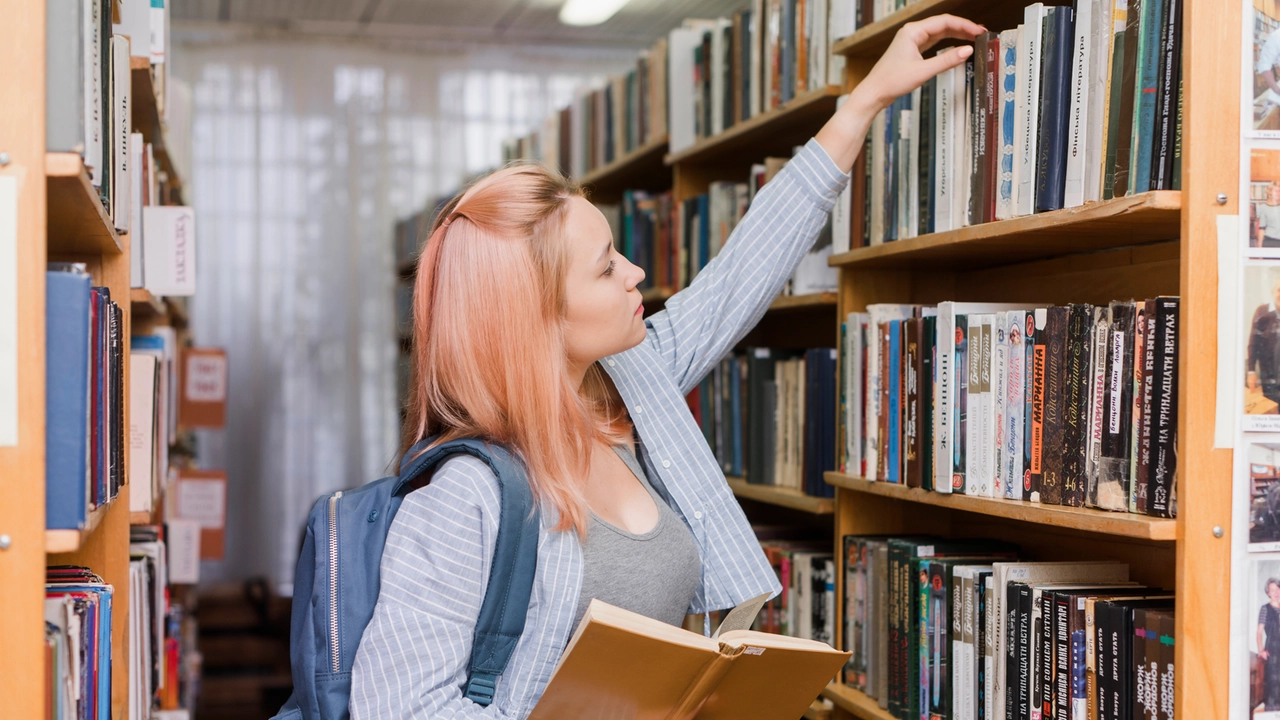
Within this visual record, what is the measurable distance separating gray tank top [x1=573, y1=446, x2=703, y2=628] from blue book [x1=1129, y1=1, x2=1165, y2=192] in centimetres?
70

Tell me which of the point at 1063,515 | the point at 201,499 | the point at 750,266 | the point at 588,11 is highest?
the point at 588,11

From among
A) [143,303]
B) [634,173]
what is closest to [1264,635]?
[143,303]

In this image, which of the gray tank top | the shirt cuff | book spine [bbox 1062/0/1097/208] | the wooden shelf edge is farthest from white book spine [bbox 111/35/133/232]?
the wooden shelf edge

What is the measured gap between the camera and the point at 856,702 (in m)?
1.93

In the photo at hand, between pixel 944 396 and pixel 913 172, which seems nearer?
pixel 944 396

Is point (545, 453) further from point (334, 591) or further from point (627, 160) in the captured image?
point (627, 160)

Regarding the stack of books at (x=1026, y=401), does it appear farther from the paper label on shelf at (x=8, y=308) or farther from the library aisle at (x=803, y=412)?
the paper label on shelf at (x=8, y=308)

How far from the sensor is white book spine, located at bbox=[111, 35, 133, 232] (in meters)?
1.50

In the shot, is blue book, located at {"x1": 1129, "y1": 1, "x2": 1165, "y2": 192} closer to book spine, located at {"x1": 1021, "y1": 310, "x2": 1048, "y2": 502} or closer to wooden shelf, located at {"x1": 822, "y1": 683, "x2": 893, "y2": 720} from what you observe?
book spine, located at {"x1": 1021, "y1": 310, "x2": 1048, "y2": 502}

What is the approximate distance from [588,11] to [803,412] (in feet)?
12.1

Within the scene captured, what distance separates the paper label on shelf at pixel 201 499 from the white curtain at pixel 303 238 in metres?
2.08

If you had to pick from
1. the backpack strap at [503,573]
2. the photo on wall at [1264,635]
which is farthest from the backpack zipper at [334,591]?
the photo on wall at [1264,635]

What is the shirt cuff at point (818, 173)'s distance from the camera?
176 cm

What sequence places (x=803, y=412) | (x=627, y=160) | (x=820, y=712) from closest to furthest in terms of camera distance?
1. (x=820, y=712)
2. (x=803, y=412)
3. (x=627, y=160)
